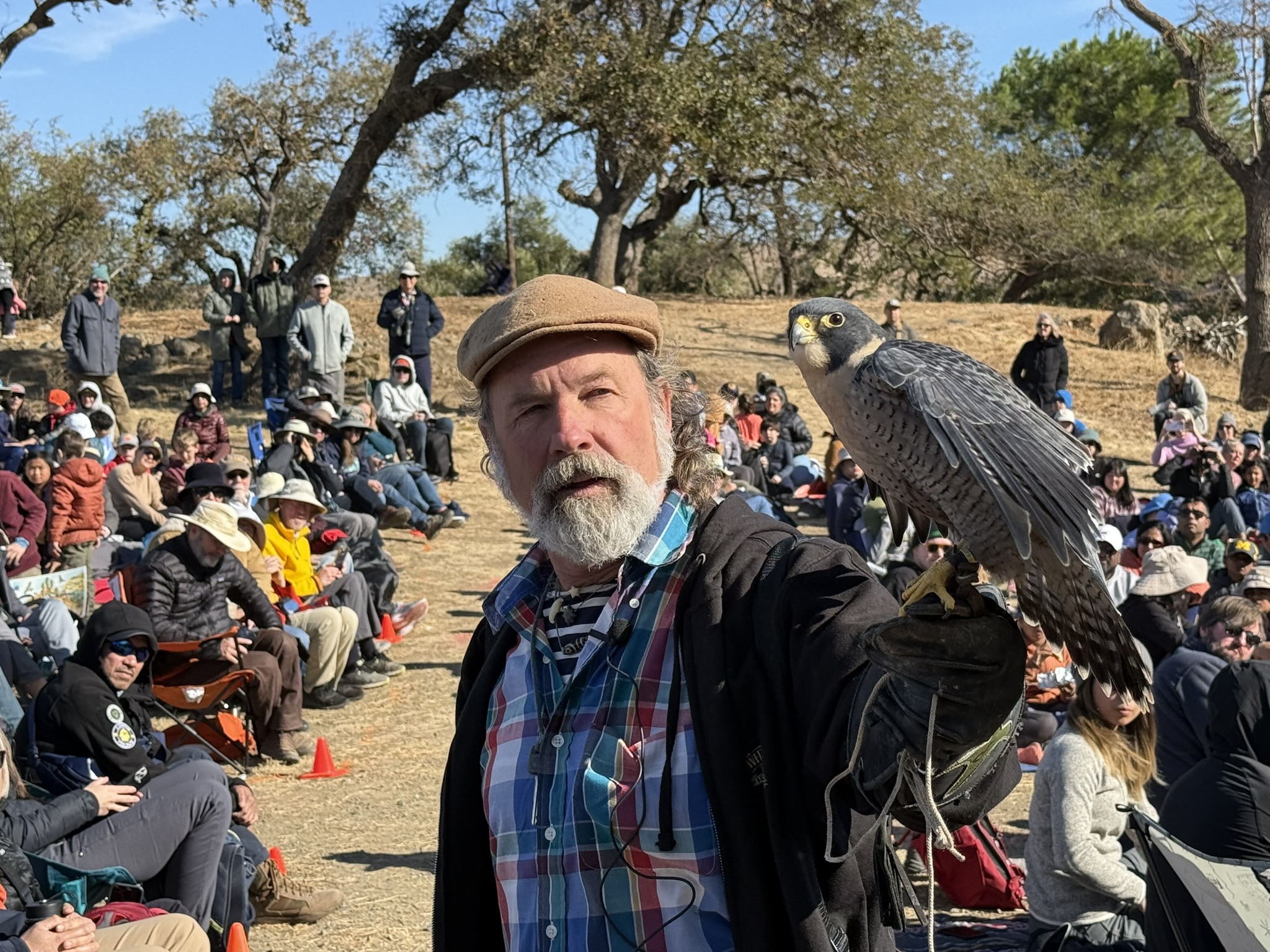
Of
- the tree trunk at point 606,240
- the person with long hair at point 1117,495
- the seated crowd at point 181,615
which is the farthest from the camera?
the tree trunk at point 606,240

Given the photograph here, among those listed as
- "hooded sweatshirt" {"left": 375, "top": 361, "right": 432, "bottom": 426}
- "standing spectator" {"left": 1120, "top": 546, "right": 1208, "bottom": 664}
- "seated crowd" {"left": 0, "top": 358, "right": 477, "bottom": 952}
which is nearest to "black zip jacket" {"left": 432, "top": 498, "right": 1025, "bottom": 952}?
"seated crowd" {"left": 0, "top": 358, "right": 477, "bottom": 952}

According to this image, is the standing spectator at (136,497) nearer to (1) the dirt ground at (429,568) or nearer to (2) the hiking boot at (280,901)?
(1) the dirt ground at (429,568)

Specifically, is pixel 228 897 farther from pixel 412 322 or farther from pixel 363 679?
pixel 412 322

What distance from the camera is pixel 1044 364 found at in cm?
1414

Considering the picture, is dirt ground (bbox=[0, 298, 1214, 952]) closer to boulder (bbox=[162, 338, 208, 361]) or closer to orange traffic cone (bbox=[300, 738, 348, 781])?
orange traffic cone (bbox=[300, 738, 348, 781])

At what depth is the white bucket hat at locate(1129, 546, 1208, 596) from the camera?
7.07m

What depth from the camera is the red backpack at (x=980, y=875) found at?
16.8 feet

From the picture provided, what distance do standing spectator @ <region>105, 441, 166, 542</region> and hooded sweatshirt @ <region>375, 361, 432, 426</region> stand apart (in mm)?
3542

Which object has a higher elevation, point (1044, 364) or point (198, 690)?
point (1044, 364)

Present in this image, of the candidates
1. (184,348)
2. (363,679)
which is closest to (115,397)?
(184,348)

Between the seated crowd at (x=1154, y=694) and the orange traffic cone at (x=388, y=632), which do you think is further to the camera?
the orange traffic cone at (x=388, y=632)

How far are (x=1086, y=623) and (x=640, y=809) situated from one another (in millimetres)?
716

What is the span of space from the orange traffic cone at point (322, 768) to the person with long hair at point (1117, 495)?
6811 mm


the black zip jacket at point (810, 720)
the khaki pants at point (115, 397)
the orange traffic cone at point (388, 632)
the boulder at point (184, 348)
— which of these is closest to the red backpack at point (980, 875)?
the black zip jacket at point (810, 720)
